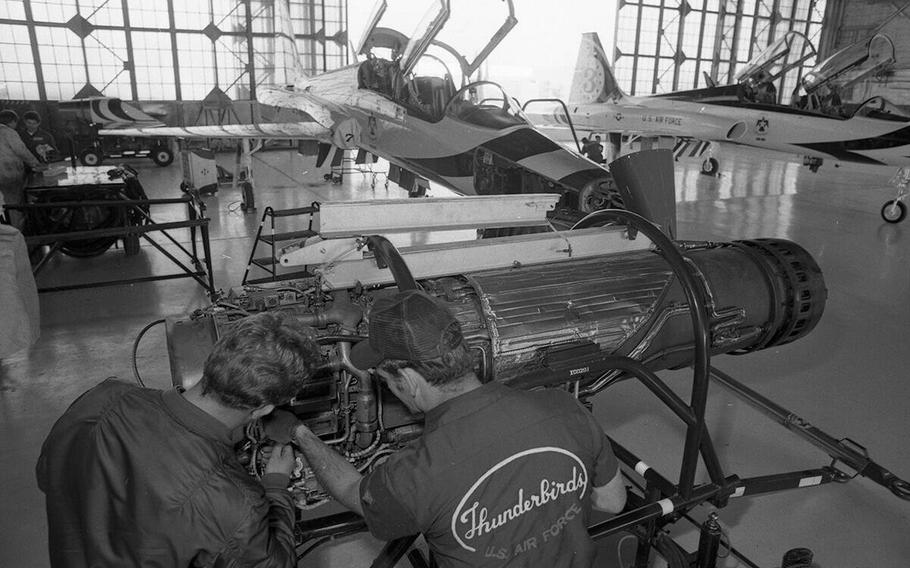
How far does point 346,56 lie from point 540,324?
71.7ft

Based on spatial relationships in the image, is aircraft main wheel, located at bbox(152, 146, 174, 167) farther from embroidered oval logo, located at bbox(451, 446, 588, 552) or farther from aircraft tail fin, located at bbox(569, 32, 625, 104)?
embroidered oval logo, located at bbox(451, 446, 588, 552)

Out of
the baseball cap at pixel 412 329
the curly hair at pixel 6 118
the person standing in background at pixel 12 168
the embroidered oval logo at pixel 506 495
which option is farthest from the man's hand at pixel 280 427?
the curly hair at pixel 6 118

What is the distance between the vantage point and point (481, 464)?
51.9 inches

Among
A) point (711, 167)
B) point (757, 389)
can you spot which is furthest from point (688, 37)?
point (757, 389)

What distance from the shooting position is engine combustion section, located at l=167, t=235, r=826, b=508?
6.11ft

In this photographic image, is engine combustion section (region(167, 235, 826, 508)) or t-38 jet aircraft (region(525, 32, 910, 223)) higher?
t-38 jet aircraft (region(525, 32, 910, 223))

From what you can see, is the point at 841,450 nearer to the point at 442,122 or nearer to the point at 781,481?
the point at 781,481

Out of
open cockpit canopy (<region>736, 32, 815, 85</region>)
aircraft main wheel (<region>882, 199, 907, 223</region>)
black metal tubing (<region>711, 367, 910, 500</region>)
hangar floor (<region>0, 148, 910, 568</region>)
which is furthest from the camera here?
open cockpit canopy (<region>736, 32, 815, 85</region>)

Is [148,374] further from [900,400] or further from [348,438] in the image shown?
[900,400]

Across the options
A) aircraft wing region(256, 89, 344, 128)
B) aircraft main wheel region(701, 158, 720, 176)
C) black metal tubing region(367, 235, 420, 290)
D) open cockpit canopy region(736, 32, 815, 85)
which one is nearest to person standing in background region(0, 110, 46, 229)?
aircraft wing region(256, 89, 344, 128)

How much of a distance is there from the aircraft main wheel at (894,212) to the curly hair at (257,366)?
388 inches

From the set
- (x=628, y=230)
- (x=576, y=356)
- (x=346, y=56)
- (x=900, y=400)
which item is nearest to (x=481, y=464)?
(x=576, y=356)

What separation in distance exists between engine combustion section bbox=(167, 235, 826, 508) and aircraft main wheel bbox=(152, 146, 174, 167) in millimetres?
15015

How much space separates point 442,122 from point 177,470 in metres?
5.17
